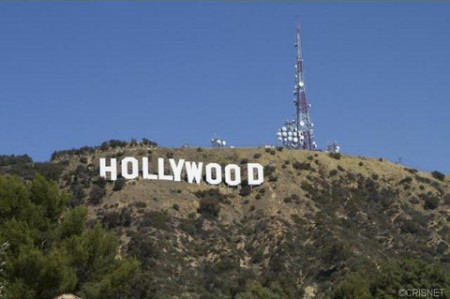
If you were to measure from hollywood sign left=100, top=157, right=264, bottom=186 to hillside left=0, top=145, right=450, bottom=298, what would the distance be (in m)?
0.90

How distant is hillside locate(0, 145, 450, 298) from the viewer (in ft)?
295

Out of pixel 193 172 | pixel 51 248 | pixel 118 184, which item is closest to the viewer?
pixel 51 248

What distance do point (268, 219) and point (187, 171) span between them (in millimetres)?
12466

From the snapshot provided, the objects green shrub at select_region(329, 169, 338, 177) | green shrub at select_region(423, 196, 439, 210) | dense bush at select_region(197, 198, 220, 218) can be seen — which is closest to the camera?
dense bush at select_region(197, 198, 220, 218)

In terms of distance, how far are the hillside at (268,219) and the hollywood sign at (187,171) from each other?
90cm

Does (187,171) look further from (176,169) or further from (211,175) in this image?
(211,175)

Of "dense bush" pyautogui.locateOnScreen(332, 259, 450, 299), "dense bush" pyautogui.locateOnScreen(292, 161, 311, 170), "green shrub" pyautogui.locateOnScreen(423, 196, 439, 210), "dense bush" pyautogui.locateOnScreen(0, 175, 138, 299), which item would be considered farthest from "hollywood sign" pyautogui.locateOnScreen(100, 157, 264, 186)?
"dense bush" pyautogui.locateOnScreen(0, 175, 138, 299)

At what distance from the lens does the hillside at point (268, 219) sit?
3536 inches

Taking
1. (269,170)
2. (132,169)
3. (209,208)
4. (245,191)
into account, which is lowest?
(209,208)

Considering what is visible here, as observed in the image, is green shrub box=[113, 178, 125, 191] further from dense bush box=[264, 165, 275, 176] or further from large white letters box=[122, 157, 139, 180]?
dense bush box=[264, 165, 275, 176]

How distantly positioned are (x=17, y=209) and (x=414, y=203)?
74729 millimetres

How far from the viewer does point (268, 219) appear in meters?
104

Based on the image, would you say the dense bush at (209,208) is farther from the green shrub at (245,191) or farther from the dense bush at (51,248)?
the dense bush at (51,248)

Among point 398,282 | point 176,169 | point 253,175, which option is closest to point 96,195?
point 176,169
